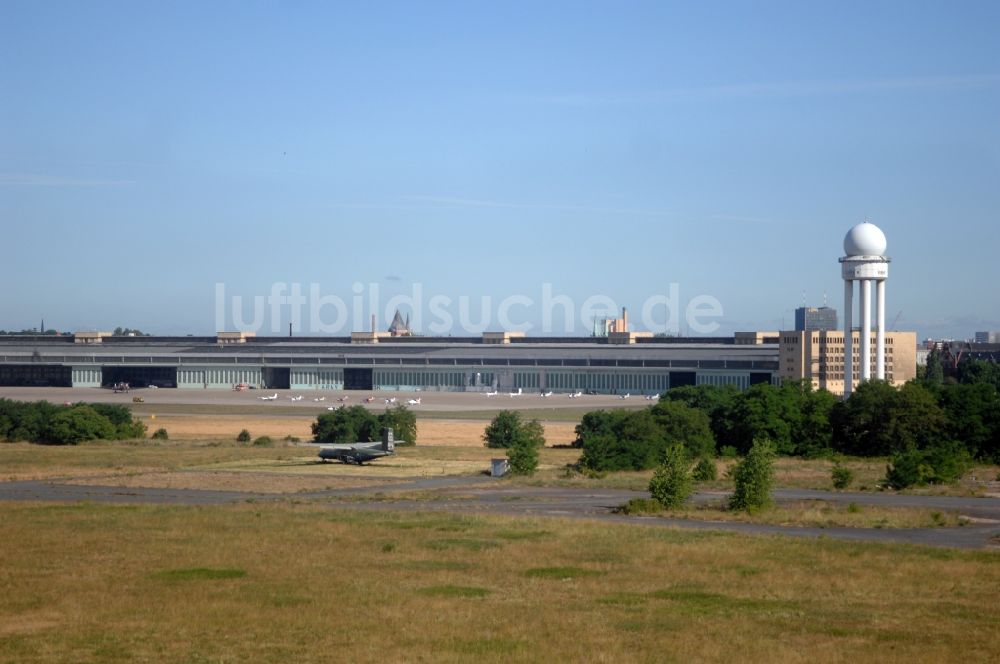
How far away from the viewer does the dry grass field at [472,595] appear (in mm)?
26375

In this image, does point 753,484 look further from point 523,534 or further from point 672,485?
point 523,534

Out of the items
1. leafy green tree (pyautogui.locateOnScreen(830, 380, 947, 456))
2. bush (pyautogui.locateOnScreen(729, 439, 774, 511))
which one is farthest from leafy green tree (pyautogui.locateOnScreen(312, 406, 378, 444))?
bush (pyautogui.locateOnScreen(729, 439, 774, 511))

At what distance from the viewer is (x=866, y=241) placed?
115125 millimetres

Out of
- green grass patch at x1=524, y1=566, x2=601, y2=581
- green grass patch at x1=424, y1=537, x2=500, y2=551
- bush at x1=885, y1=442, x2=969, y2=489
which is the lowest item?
green grass patch at x1=424, y1=537, x2=500, y2=551

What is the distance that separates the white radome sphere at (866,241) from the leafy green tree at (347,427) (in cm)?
5118

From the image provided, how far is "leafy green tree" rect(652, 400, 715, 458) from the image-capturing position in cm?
8244

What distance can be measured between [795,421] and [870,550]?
158 ft

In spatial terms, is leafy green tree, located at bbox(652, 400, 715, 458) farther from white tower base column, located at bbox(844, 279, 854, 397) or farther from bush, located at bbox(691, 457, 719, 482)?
white tower base column, located at bbox(844, 279, 854, 397)

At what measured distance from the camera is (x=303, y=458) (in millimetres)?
82000

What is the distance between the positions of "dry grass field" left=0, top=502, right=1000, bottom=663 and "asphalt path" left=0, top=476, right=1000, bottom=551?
376 centimetres

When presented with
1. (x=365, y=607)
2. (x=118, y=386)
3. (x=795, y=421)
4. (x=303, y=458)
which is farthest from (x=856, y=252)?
(x=118, y=386)

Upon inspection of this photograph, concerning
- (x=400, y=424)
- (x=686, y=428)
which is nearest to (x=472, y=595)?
(x=686, y=428)

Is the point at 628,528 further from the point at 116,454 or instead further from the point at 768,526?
the point at 116,454

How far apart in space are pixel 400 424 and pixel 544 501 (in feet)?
128
